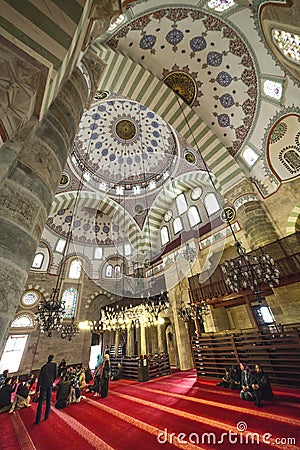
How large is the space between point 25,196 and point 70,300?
42.0ft

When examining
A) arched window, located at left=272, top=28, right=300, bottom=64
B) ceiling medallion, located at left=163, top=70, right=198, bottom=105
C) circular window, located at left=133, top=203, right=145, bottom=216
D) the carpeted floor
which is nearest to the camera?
the carpeted floor

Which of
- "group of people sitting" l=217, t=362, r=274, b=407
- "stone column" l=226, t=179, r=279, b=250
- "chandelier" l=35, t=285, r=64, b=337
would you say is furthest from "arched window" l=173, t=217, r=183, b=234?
"group of people sitting" l=217, t=362, r=274, b=407

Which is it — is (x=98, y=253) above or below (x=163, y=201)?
below

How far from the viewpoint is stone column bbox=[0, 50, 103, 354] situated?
135cm

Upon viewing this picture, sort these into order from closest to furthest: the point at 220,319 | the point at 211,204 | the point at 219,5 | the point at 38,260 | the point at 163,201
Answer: the point at 219,5
the point at 220,319
the point at 211,204
the point at 38,260
the point at 163,201

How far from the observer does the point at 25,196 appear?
1.70 metres

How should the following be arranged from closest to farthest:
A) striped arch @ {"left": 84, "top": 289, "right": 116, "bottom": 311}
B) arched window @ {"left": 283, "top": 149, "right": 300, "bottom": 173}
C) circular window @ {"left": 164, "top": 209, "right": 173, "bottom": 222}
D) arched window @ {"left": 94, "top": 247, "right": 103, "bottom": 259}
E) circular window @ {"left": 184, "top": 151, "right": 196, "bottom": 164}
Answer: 1. arched window @ {"left": 283, "top": 149, "right": 300, "bottom": 173}
2. circular window @ {"left": 184, "top": 151, "right": 196, "bottom": 164}
3. striped arch @ {"left": 84, "top": 289, "right": 116, "bottom": 311}
4. circular window @ {"left": 164, "top": 209, "right": 173, "bottom": 222}
5. arched window @ {"left": 94, "top": 247, "right": 103, "bottom": 259}

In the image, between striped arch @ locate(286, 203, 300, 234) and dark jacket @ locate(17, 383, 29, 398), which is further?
striped arch @ locate(286, 203, 300, 234)

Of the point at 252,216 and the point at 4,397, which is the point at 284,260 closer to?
the point at 252,216

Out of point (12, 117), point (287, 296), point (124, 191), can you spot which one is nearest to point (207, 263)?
point (287, 296)

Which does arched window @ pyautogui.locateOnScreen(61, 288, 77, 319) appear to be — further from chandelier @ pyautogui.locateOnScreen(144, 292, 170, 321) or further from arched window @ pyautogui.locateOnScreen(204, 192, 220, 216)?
arched window @ pyautogui.locateOnScreen(204, 192, 220, 216)

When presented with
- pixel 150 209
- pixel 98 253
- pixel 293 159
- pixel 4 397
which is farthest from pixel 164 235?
pixel 4 397

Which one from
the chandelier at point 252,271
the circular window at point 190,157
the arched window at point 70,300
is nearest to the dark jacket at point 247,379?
the chandelier at point 252,271

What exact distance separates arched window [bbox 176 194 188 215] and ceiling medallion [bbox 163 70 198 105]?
19.2ft
